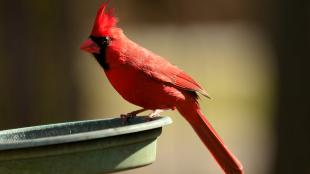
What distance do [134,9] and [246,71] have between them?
2.25 m

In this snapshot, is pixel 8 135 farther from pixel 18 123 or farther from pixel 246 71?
pixel 246 71

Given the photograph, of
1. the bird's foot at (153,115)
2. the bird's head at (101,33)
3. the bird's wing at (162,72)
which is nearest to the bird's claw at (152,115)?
the bird's foot at (153,115)

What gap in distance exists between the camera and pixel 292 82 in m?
6.35

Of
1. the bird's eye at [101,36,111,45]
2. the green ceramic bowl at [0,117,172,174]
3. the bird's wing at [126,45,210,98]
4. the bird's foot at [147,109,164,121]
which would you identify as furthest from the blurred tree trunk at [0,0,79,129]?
the green ceramic bowl at [0,117,172,174]

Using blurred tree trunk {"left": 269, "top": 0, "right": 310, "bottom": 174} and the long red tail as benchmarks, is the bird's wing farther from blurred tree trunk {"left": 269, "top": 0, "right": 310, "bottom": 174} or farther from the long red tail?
blurred tree trunk {"left": 269, "top": 0, "right": 310, "bottom": 174}

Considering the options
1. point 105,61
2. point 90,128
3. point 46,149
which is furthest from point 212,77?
point 46,149

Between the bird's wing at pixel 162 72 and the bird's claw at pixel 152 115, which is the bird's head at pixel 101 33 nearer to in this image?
the bird's wing at pixel 162 72

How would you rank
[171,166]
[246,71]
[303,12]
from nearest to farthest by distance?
1. [303,12]
2. [171,166]
3. [246,71]

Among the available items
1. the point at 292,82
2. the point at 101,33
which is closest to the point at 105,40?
the point at 101,33

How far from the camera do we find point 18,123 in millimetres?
7160

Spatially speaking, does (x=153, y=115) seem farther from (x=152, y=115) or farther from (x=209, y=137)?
(x=209, y=137)

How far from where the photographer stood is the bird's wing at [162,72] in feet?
13.8

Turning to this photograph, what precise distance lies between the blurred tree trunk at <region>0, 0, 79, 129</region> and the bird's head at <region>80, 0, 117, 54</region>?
9.42 ft

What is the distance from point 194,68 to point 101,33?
7.17 metres
